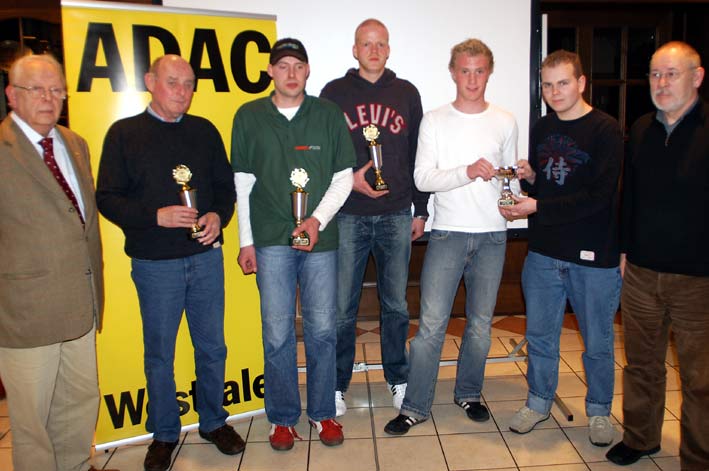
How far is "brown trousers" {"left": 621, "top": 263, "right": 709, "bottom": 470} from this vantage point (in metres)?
2.25

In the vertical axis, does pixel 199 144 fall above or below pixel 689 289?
above

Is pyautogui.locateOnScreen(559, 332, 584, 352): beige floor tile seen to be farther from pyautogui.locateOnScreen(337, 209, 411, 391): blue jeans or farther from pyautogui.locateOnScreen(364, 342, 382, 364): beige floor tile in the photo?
pyautogui.locateOnScreen(337, 209, 411, 391): blue jeans

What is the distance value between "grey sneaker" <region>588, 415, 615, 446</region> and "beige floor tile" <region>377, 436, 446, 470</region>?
738 mm

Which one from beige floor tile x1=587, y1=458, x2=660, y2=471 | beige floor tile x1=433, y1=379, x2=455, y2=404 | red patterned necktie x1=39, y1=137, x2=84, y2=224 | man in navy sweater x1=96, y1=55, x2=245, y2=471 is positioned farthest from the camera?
beige floor tile x1=433, y1=379, x2=455, y2=404

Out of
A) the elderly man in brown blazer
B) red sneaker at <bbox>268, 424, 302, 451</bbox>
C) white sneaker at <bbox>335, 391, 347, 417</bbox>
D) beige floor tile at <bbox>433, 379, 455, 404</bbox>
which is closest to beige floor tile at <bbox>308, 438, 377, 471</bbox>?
red sneaker at <bbox>268, 424, 302, 451</bbox>

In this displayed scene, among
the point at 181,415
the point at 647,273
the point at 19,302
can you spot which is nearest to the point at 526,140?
the point at 647,273

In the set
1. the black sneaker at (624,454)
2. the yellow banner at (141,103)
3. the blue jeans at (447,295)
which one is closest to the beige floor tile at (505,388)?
the blue jeans at (447,295)

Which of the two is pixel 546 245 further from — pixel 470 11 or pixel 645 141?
pixel 470 11

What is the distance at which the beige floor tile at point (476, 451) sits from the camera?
102 inches

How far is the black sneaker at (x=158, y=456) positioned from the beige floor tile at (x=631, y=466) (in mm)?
1919

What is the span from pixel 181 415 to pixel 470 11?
8.85 feet

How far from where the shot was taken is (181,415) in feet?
9.64

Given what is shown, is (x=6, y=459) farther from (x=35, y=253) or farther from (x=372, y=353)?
(x=372, y=353)

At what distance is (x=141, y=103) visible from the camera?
8.83ft
